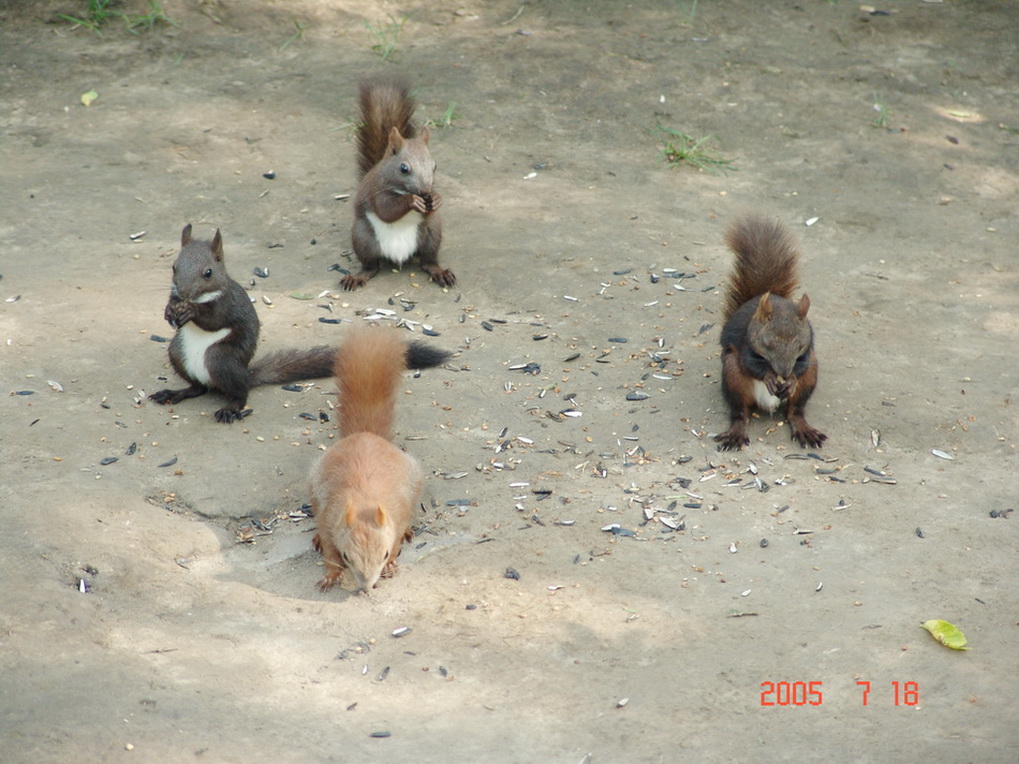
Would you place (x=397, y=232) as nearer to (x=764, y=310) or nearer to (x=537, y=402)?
(x=537, y=402)

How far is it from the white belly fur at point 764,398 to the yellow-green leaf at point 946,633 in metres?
1.50

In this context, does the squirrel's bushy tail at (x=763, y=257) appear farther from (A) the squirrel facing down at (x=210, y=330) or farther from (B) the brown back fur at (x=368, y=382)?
(A) the squirrel facing down at (x=210, y=330)

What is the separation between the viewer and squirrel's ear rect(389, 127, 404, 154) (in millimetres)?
6684

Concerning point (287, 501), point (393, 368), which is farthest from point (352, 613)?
point (393, 368)

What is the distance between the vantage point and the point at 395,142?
6695 millimetres

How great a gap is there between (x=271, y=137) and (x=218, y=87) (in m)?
0.89

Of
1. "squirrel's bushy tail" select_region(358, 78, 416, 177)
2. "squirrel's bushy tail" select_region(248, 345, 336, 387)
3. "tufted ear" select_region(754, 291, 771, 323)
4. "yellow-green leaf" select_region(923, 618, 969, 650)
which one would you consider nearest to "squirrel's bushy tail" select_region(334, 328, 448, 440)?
Answer: "squirrel's bushy tail" select_region(248, 345, 336, 387)

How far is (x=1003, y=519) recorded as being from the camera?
15.5 feet

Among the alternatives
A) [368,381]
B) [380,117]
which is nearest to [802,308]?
[368,381]

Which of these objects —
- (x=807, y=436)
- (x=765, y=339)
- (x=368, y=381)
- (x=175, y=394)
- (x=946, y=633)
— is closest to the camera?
(x=946, y=633)

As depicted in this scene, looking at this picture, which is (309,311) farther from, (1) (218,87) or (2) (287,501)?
(1) (218,87)
